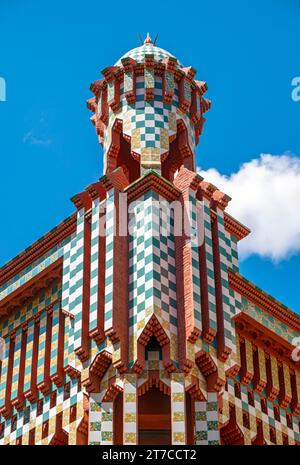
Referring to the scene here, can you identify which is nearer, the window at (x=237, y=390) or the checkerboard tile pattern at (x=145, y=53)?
the window at (x=237, y=390)

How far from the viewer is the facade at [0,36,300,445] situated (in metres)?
21.5

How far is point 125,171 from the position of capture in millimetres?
25734

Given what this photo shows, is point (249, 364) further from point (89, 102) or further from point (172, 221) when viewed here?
point (89, 102)

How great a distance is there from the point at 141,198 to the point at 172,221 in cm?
68

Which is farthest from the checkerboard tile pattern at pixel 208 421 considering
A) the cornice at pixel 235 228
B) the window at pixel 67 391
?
the cornice at pixel 235 228

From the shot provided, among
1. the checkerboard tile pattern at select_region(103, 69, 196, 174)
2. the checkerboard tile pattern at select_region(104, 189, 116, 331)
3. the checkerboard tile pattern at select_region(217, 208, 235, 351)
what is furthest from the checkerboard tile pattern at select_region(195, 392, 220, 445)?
the checkerboard tile pattern at select_region(103, 69, 196, 174)

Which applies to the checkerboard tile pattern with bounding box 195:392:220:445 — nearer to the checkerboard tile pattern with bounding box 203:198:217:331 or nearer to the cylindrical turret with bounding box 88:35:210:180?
the checkerboard tile pattern with bounding box 203:198:217:331

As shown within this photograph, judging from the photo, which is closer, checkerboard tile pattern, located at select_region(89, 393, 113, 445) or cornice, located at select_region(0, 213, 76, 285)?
checkerboard tile pattern, located at select_region(89, 393, 113, 445)

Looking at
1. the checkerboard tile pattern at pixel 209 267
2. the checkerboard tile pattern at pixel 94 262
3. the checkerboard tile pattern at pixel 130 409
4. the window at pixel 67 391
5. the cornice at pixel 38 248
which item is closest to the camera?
the checkerboard tile pattern at pixel 130 409

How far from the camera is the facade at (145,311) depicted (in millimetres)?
21531

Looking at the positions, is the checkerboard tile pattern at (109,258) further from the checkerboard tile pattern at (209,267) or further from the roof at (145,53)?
the roof at (145,53)

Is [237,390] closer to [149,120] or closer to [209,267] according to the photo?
[209,267]
